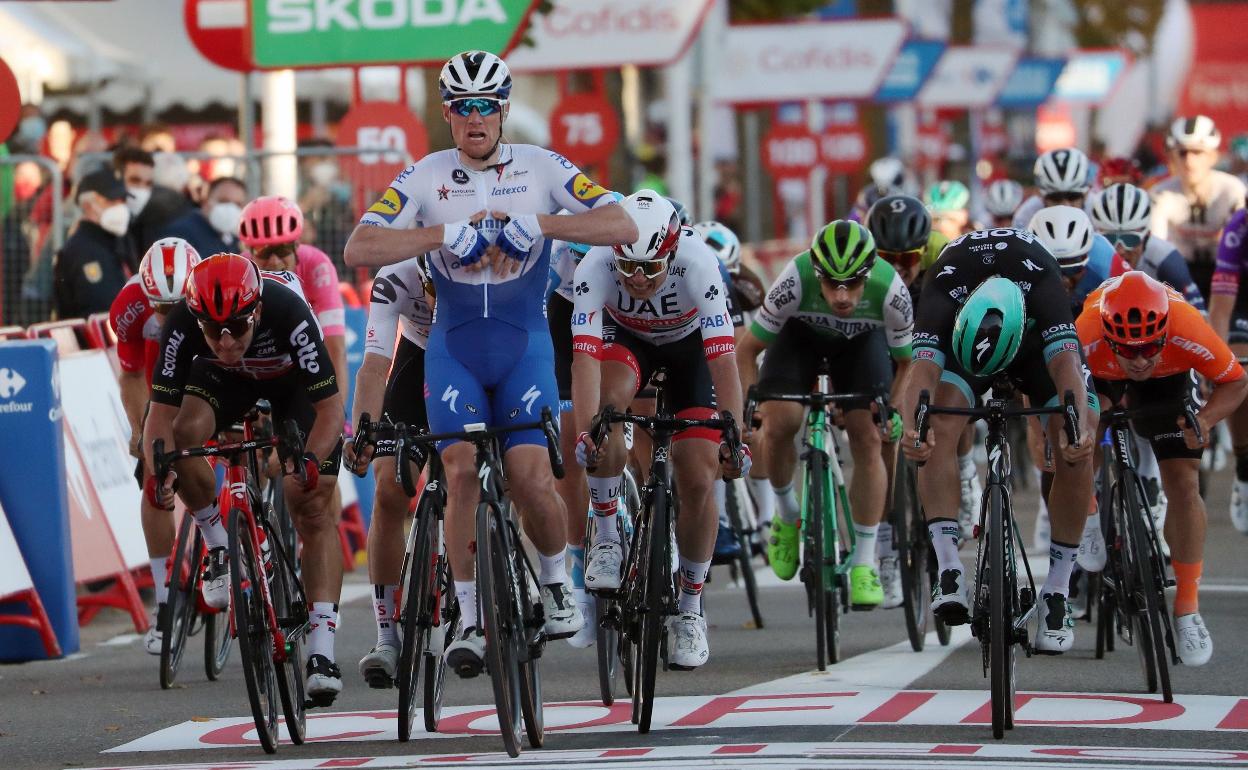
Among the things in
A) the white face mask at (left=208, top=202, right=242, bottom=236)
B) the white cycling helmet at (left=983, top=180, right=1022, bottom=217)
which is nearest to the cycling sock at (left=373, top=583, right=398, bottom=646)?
the white face mask at (left=208, top=202, right=242, bottom=236)

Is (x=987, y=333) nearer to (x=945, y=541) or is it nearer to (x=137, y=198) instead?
(x=945, y=541)

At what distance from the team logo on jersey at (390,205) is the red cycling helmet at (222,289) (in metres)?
0.56

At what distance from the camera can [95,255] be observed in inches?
606

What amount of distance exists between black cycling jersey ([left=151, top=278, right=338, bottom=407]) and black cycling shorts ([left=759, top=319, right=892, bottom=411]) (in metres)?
2.68

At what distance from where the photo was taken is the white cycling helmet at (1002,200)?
1850 cm

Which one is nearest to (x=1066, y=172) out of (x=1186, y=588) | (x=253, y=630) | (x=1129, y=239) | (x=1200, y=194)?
(x=1129, y=239)

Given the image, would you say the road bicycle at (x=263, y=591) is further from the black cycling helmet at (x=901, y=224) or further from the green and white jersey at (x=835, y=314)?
the black cycling helmet at (x=901, y=224)

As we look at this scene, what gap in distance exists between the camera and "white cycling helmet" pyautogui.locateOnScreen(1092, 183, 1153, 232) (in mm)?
12781

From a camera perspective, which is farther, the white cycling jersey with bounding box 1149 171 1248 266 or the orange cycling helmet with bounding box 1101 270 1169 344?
the white cycling jersey with bounding box 1149 171 1248 266

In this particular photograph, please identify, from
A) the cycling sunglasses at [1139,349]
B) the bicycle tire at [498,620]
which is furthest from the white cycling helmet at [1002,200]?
the bicycle tire at [498,620]

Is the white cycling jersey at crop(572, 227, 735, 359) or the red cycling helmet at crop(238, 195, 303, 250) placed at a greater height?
the red cycling helmet at crop(238, 195, 303, 250)

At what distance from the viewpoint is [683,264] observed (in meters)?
9.96

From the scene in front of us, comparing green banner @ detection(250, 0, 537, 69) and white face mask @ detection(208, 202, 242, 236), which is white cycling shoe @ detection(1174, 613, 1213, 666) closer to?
white face mask @ detection(208, 202, 242, 236)

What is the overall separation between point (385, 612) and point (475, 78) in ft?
6.74
